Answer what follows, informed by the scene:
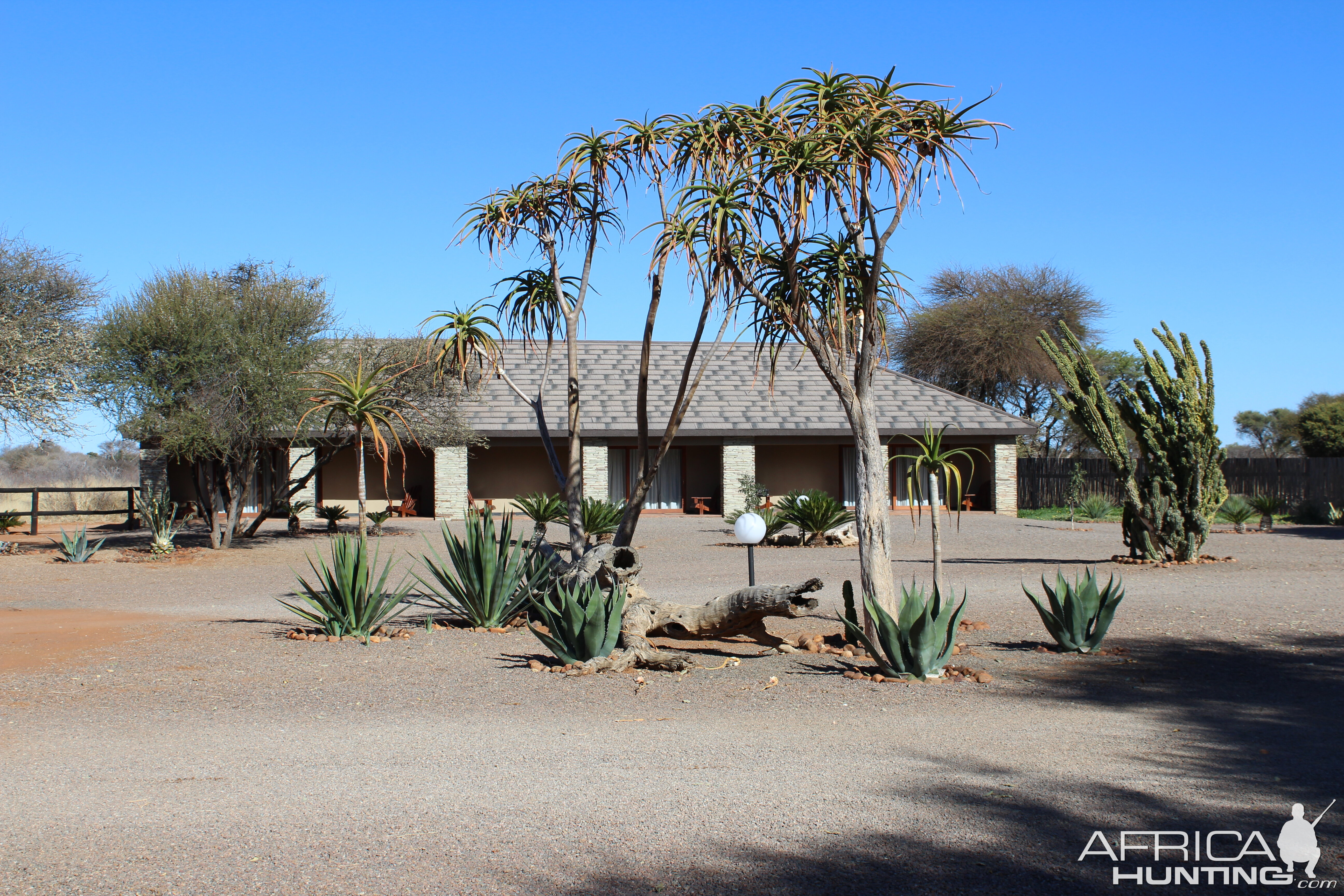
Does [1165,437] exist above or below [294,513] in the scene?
above

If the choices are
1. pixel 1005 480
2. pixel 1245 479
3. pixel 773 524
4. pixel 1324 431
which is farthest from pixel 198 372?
pixel 1324 431

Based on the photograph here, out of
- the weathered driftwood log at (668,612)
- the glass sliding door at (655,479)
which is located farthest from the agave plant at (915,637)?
the glass sliding door at (655,479)

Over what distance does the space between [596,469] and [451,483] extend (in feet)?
12.7

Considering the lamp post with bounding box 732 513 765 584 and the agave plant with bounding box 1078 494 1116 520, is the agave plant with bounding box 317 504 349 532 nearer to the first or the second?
the lamp post with bounding box 732 513 765 584

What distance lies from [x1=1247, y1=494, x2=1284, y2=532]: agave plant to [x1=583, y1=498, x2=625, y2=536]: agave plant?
14850 millimetres

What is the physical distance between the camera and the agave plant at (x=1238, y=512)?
23.6 m

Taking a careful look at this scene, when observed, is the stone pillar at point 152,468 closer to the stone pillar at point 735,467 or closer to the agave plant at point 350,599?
the stone pillar at point 735,467

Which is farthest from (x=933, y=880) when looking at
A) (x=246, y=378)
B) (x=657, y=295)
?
(x=246, y=378)

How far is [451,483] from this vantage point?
1055 inches

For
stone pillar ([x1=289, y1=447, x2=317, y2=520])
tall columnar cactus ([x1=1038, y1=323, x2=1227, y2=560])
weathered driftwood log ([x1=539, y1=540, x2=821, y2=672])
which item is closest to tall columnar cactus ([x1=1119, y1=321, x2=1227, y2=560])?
tall columnar cactus ([x1=1038, y1=323, x2=1227, y2=560])

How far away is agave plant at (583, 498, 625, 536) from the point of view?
1923 cm

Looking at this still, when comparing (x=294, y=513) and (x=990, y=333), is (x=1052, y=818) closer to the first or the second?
(x=294, y=513)

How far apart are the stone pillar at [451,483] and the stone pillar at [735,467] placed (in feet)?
23.0

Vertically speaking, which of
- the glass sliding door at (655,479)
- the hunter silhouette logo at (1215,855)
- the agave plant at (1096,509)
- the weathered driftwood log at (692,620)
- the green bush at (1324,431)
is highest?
the green bush at (1324,431)
